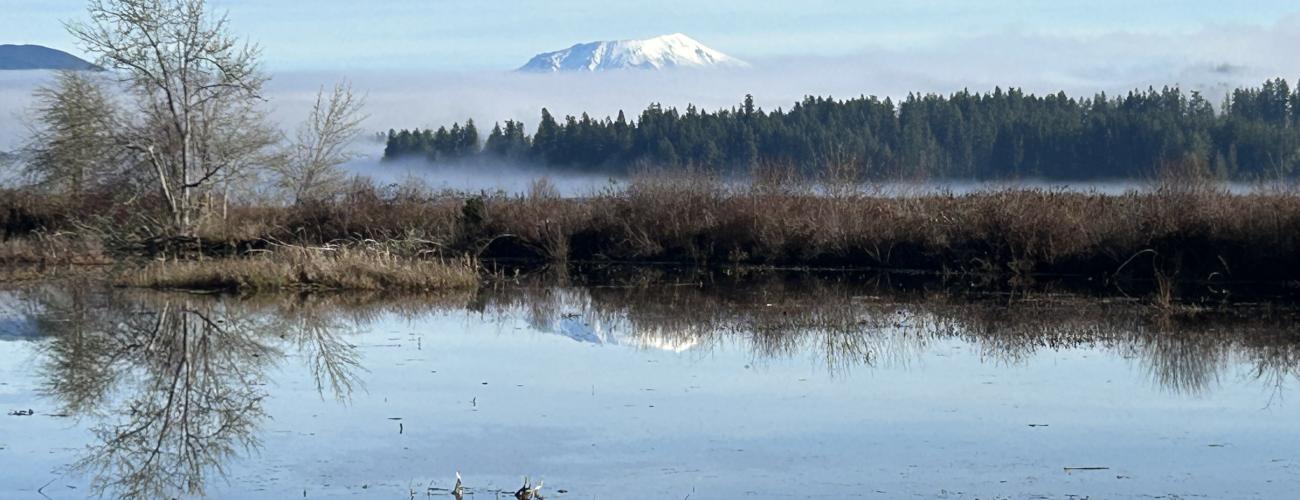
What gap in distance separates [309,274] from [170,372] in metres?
8.35

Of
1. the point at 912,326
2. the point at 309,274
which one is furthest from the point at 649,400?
the point at 309,274

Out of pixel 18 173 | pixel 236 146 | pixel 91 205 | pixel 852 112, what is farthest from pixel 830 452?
pixel 852 112

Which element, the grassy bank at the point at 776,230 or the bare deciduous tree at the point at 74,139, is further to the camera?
the bare deciduous tree at the point at 74,139

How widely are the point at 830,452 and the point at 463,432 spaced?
2.72 metres

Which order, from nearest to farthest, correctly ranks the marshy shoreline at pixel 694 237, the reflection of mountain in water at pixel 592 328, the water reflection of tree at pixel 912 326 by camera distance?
1. the water reflection of tree at pixel 912 326
2. the reflection of mountain in water at pixel 592 328
3. the marshy shoreline at pixel 694 237

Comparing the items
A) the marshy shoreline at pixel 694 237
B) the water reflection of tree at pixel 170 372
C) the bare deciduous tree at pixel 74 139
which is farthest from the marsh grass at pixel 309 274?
the bare deciduous tree at pixel 74 139

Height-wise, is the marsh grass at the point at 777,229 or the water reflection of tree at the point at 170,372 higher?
the marsh grass at the point at 777,229

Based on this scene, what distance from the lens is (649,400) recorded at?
12.5 metres

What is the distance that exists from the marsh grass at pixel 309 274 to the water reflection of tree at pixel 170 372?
112cm

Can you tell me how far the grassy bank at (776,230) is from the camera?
24000 millimetres

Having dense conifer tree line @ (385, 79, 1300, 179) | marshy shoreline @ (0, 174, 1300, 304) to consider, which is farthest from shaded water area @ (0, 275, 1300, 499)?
dense conifer tree line @ (385, 79, 1300, 179)

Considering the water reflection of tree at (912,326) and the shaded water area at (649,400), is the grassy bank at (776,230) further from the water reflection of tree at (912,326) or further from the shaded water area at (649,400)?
the shaded water area at (649,400)

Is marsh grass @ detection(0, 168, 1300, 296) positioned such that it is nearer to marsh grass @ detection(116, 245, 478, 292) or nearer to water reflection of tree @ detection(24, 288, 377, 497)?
marsh grass @ detection(116, 245, 478, 292)

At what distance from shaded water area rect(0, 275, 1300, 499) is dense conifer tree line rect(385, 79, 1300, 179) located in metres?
56.3
